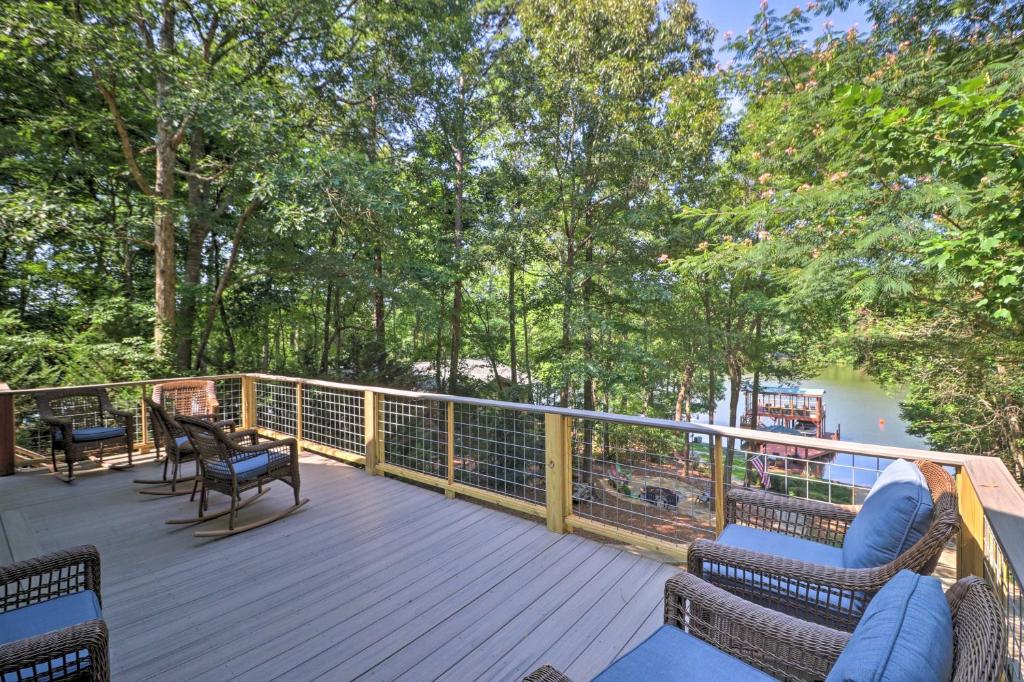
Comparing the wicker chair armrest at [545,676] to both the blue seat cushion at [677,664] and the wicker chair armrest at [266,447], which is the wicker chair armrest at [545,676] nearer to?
the blue seat cushion at [677,664]

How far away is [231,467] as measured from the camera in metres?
3.11

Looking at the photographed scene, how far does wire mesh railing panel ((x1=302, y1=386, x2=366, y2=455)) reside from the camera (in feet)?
16.0

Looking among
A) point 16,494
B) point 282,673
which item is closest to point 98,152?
point 16,494

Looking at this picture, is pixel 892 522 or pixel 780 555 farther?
pixel 780 555

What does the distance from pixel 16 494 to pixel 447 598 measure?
4.32 meters

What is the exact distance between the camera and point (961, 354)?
5.98 meters

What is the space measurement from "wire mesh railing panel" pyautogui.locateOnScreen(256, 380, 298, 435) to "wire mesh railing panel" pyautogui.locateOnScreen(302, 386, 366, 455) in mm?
168

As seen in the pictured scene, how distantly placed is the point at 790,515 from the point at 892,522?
29.4 inches

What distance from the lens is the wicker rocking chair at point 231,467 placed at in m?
3.11

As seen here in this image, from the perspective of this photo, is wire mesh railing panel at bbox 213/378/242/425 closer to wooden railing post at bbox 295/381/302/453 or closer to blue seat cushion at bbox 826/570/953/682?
wooden railing post at bbox 295/381/302/453

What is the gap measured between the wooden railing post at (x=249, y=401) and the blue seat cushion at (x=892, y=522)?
6197 millimetres

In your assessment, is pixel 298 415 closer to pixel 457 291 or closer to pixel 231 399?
pixel 231 399

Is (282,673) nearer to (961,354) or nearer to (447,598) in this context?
(447,598)

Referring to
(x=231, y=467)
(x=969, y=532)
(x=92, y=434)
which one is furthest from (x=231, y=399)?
(x=969, y=532)
